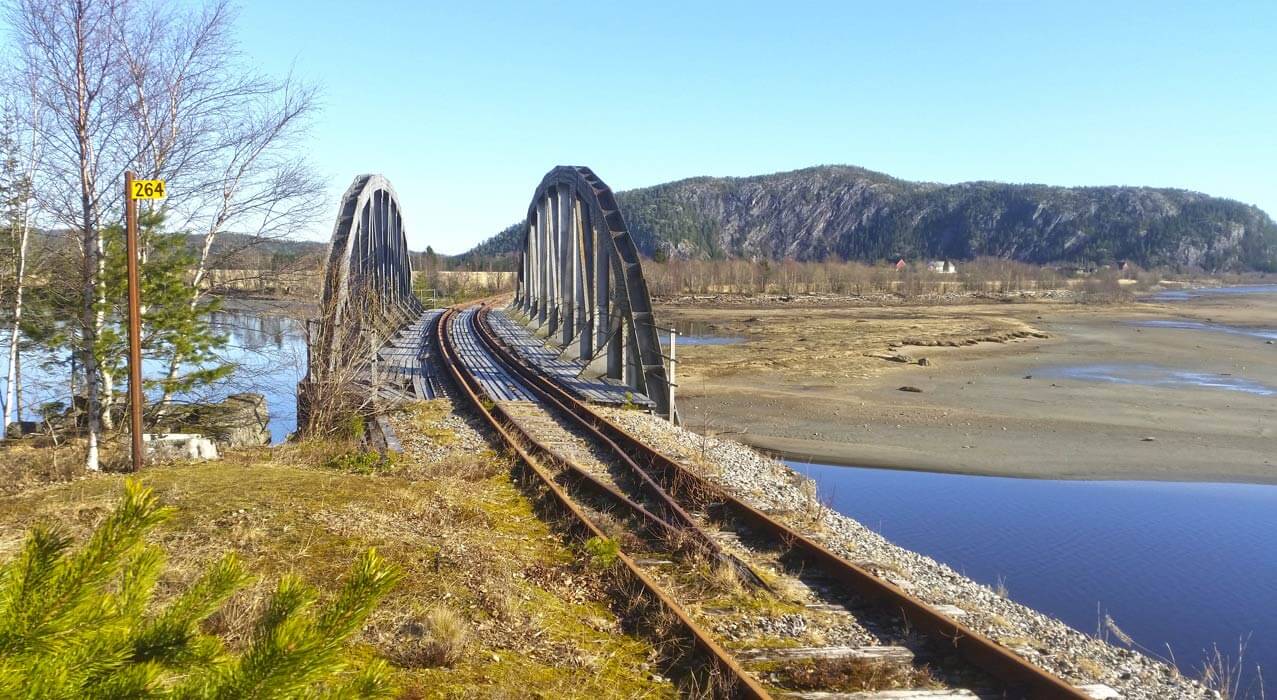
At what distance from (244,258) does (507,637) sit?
1329 centimetres

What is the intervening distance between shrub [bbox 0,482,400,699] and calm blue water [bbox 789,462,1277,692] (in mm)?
8055

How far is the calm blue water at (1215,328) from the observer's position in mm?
50000

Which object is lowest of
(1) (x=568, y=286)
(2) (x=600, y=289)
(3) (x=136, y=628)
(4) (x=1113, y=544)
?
(4) (x=1113, y=544)

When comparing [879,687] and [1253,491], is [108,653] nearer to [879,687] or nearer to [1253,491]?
[879,687]

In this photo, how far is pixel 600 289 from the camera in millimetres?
21031

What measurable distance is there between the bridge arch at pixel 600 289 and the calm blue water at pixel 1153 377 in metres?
16.3

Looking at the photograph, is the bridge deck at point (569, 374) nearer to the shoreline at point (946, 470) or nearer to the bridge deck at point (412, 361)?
the shoreline at point (946, 470)

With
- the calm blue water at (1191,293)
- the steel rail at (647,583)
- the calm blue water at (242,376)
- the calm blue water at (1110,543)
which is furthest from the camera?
the calm blue water at (1191,293)

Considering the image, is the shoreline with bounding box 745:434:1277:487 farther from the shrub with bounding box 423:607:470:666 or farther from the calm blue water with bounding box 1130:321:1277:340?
the calm blue water with bounding box 1130:321:1277:340

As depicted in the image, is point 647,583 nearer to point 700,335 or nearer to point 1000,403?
point 1000,403

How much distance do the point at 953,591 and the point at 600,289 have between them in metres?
14.3

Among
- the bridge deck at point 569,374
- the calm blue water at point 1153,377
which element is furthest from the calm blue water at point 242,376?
the calm blue water at point 1153,377

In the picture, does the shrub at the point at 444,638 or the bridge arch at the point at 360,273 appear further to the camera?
the bridge arch at the point at 360,273

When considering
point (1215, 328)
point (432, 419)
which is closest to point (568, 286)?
point (432, 419)
